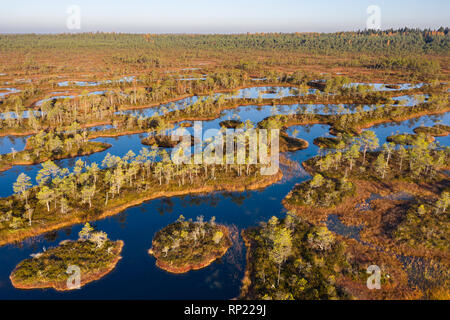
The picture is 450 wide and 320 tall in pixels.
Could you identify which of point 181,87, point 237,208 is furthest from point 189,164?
point 181,87

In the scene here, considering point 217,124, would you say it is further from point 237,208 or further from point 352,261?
point 352,261

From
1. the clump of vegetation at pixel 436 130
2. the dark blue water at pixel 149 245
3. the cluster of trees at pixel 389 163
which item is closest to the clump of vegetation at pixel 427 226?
the cluster of trees at pixel 389 163

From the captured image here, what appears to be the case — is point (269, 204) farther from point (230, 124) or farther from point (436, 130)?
point (436, 130)

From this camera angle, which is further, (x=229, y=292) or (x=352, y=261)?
(x=352, y=261)

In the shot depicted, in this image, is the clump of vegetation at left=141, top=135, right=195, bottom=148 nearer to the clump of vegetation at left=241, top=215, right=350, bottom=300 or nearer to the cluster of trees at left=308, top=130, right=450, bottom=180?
the cluster of trees at left=308, top=130, right=450, bottom=180

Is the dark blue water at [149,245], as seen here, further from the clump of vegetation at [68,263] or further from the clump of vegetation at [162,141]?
the clump of vegetation at [162,141]

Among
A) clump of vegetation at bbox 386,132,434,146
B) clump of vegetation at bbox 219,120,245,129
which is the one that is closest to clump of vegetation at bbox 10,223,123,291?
clump of vegetation at bbox 219,120,245,129
